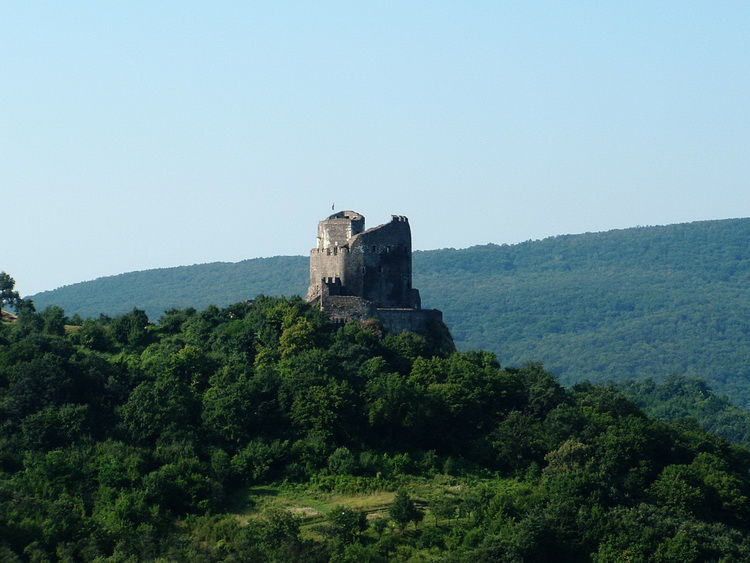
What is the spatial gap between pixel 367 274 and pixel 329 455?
11.4 metres

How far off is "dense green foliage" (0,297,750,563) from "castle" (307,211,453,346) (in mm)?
1112

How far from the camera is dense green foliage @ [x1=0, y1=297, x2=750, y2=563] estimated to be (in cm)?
5022

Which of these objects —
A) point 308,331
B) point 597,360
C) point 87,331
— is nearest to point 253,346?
point 308,331

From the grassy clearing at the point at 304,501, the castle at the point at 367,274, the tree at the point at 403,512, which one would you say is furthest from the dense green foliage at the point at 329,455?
the castle at the point at 367,274

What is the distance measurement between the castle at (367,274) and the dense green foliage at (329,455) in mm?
1112

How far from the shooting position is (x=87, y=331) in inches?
2677

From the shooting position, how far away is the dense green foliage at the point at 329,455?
1977 inches

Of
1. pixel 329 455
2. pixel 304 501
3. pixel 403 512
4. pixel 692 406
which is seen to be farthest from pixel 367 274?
pixel 692 406

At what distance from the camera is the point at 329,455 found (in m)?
57.3

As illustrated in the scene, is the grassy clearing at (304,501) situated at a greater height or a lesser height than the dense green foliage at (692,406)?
greater

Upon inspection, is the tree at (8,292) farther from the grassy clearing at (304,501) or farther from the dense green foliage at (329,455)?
the grassy clearing at (304,501)

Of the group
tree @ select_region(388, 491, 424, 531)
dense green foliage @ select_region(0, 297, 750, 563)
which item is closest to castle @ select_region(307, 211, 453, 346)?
dense green foliage @ select_region(0, 297, 750, 563)

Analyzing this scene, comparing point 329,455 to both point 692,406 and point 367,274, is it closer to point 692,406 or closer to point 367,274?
point 367,274

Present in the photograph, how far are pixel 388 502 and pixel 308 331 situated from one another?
39.1ft
